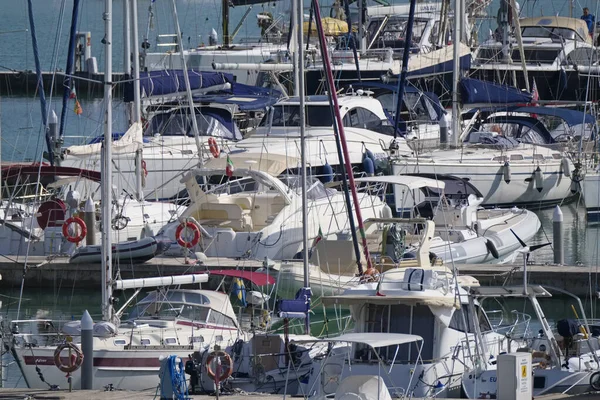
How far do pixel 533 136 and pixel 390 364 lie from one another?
2080 cm

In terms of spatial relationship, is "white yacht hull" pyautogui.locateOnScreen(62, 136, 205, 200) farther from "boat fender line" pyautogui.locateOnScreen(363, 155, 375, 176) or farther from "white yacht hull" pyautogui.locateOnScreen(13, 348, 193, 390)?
"white yacht hull" pyautogui.locateOnScreen(13, 348, 193, 390)

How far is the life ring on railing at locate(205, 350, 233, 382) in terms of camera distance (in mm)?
16906

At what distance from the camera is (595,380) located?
54.3ft

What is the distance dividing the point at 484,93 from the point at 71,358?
1966cm

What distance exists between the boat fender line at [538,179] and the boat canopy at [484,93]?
2401 mm

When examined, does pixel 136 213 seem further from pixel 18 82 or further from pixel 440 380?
pixel 18 82

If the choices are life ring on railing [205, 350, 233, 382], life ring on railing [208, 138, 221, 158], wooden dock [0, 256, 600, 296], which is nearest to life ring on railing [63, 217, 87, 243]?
wooden dock [0, 256, 600, 296]

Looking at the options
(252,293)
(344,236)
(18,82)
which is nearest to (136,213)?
(344,236)

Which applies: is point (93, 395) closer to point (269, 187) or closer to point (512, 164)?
point (269, 187)

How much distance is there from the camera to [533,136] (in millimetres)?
36688

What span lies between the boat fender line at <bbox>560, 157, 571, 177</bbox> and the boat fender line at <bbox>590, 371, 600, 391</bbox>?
58.1 feet

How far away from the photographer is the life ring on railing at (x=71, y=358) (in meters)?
17.6

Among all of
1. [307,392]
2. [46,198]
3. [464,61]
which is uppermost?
[464,61]

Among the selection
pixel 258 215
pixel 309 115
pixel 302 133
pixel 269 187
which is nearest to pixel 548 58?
pixel 309 115
